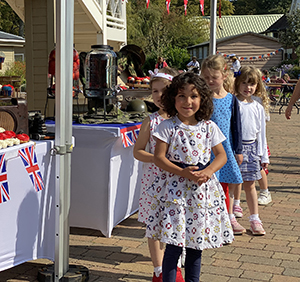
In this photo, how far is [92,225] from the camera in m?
4.65

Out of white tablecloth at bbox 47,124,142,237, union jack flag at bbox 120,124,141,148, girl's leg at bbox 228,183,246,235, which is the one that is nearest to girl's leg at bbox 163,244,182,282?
white tablecloth at bbox 47,124,142,237

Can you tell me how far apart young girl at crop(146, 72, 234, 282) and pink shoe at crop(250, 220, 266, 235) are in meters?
1.72

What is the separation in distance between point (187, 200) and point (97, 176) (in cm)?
167

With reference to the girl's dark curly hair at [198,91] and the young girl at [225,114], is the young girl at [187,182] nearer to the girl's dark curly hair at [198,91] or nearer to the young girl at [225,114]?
the girl's dark curly hair at [198,91]

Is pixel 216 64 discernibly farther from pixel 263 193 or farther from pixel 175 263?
pixel 263 193

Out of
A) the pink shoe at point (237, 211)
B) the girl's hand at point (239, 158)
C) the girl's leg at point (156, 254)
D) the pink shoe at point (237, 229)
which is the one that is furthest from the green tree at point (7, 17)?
the girl's leg at point (156, 254)

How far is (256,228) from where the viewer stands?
4.76 m

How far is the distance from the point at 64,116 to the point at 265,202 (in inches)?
131

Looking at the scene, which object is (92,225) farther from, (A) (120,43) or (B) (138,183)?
(A) (120,43)

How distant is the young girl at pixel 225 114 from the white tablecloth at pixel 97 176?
884mm

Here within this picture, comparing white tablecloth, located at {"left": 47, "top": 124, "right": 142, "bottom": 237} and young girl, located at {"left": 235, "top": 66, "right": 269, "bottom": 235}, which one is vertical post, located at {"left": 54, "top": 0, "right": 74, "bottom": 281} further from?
young girl, located at {"left": 235, "top": 66, "right": 269, "bottom": 235}

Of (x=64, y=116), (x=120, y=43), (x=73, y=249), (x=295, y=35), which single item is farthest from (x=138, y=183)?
(x=295, y=35)

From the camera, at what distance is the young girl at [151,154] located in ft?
11.3

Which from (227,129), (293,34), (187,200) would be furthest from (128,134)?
(293,34)
